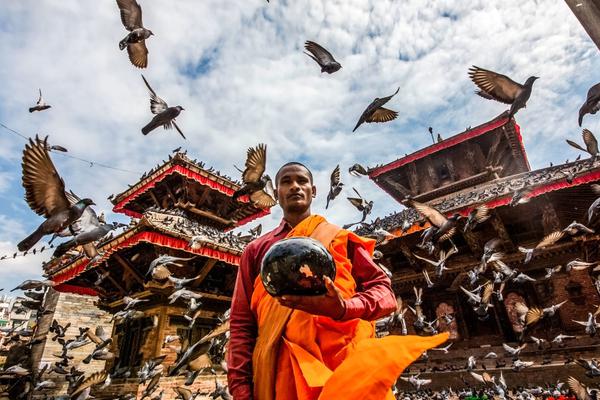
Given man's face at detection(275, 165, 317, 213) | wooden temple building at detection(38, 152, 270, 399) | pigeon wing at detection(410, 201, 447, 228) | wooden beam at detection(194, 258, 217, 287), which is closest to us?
man's face at detection(275, 165, 317, 213)

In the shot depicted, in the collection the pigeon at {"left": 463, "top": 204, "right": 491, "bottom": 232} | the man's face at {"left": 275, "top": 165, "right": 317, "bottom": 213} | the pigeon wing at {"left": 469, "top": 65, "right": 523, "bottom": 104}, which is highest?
the pigeon wing at {"left": 469, "top": 65, "right": 523, "bottom": 104}

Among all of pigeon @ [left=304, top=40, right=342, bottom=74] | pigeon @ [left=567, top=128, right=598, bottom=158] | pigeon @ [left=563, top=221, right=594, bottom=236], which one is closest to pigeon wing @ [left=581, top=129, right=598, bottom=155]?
pigeon @ [left=567, top=128, right=598, bottom=158]

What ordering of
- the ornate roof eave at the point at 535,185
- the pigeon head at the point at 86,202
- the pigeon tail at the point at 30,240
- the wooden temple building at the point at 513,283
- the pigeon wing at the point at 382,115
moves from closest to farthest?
the pigeon tail at the point at 30,240, the pigeon head at the point at 86,202, the pigeon wing at the point at 382,115, the ornate roof eave at the point at 535,185, the wooden temple building at the point at 513,283

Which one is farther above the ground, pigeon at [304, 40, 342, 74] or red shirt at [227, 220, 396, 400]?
pigeon at [304, 40, 342, 74]

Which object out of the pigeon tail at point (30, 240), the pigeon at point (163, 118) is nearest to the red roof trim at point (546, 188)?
the pigeon at point (163, 118)

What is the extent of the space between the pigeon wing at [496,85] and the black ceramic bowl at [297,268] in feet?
18.2

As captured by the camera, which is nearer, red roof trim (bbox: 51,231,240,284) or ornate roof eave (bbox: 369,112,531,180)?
red roof trim (bbox: 51,231,240,284)

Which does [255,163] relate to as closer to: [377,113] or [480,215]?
[377,113]

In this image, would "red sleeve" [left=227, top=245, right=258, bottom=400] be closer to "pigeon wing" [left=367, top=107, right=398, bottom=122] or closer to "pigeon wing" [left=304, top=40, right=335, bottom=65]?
"pigeon wing" [left=304, top=40, right=335, bottom=65]

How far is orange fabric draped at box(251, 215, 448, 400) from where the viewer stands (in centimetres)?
117

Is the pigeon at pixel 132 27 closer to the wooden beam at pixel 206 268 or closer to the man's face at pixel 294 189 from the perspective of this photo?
the man's face at pixel 294 189

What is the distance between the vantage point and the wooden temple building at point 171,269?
24.8ft

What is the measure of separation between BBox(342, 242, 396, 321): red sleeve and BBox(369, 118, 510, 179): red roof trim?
13462 mm

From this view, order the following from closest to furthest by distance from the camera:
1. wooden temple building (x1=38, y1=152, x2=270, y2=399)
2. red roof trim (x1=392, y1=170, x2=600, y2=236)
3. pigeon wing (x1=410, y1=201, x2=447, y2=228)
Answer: pigeon wing (x1=410, y1=201, x2=447, y2=228) → wooden temple building (x1=38, y1=152, x2=270, y2=399) → red roof trim (x1=392, y1=170, x2=600, y2=236)
